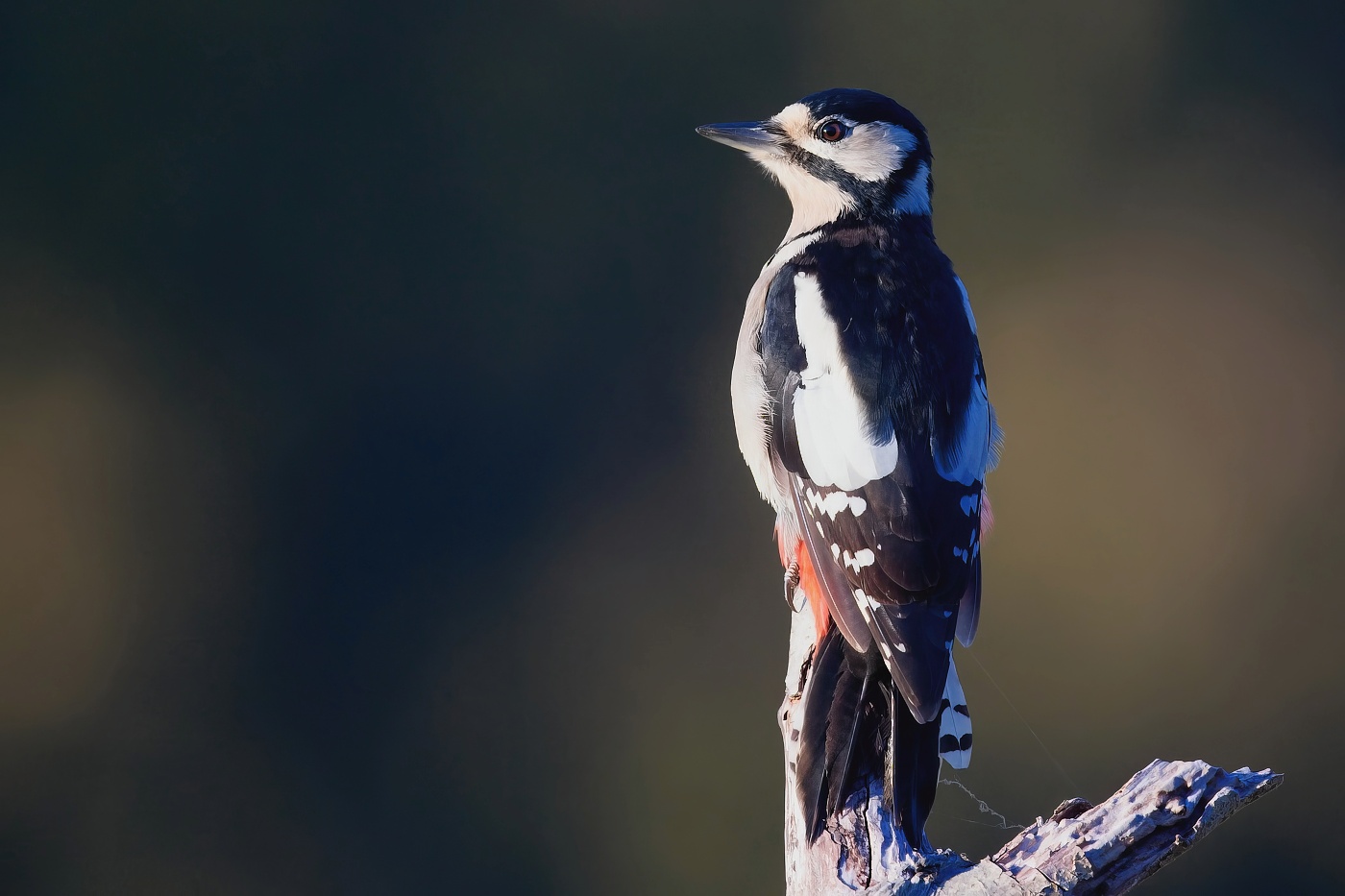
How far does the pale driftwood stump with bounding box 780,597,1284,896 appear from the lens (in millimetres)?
1020

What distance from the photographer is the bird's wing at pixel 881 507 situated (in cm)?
127

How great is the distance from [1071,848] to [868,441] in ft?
1.71

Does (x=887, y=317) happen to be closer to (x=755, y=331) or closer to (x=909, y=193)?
(x=755, y=331)

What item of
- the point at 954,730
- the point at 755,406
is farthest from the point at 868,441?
the point at 954,730

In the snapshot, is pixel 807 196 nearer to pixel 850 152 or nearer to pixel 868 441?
pixel 850 152

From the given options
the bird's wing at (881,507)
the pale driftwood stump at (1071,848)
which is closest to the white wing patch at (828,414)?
the bird's wing at (881,507)

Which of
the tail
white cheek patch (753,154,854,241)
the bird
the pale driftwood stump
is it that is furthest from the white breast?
the pale driftwood stump

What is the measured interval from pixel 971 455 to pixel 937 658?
30 centimetres

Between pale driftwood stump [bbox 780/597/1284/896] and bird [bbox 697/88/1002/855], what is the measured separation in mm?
32

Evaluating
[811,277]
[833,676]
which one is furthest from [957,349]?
[833,676]

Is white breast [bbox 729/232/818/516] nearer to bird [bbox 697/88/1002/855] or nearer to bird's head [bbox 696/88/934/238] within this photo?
bird [bbox 697/88/1002/855]

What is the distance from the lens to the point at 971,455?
1.43 m

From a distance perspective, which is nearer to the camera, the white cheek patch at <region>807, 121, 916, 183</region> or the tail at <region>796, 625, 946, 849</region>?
the tail at <region>796, 625, 946, 849</region>

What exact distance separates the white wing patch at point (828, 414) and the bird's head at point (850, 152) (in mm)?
232
